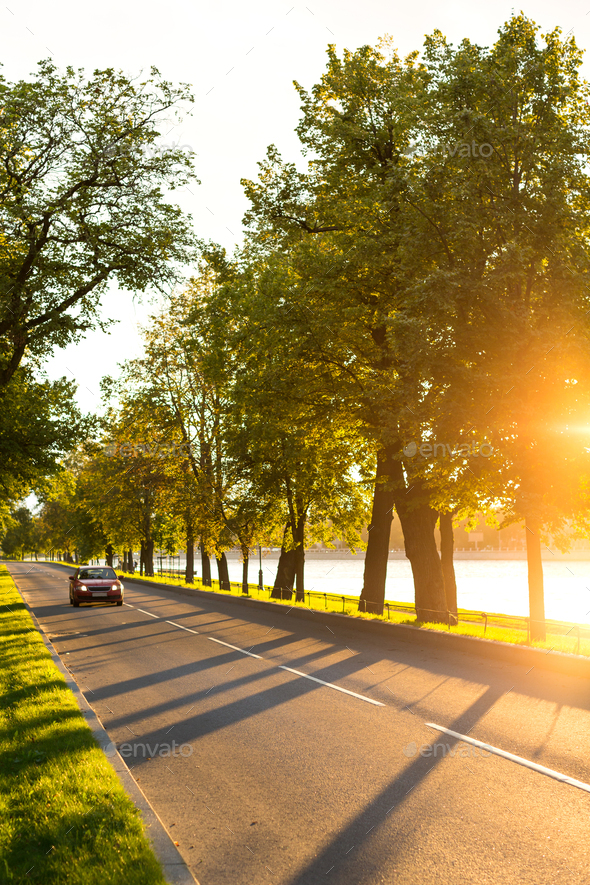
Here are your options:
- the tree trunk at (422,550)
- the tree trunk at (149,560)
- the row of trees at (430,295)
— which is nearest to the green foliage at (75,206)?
the row of trees at (430,295)

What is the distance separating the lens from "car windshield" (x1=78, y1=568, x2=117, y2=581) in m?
26.5

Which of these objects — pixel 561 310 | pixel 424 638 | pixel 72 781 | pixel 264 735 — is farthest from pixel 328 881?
pixel 561 310

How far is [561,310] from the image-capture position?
13.5 metres

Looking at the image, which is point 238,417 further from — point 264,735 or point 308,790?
point 308,790

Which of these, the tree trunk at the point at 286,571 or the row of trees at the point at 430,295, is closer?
the row of trees at the point at 430,295

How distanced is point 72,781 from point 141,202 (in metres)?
15.3

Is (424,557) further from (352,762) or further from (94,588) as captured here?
(94,588)

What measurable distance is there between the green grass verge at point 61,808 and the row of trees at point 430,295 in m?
9.41

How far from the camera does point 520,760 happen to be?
254 inches
